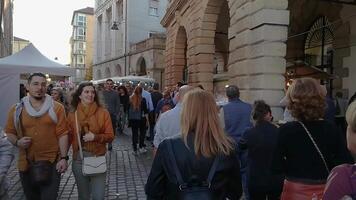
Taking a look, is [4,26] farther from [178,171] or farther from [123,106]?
[178,171]

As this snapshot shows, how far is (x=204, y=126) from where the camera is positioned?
3.07 m

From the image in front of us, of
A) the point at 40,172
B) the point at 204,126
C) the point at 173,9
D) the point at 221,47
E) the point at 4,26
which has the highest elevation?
the point at 4,26

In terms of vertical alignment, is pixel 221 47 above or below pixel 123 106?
above

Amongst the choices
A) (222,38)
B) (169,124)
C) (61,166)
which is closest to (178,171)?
(61,166)

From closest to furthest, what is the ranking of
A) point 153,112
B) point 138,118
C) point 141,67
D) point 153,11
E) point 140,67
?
point 138,118, point 153,112, point 140,67, point 141,67, point 153,11

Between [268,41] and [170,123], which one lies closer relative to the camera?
[170,123]

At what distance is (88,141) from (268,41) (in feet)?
21.2

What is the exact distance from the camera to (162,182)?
3137mm

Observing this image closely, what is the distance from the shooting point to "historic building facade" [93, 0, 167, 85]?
39.6m

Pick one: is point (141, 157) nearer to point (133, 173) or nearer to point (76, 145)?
point (133, 173)

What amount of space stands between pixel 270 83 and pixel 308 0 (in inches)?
271

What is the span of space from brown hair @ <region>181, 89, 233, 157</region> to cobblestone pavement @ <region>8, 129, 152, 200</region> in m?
4.53

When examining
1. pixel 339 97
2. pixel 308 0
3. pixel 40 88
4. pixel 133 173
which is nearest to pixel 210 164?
pixel 40 88

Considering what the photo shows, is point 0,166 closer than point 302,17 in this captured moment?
Yes
